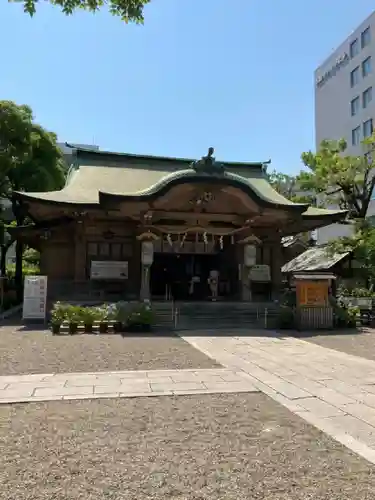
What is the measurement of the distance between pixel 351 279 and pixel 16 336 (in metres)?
19.0

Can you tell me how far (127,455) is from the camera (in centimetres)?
377

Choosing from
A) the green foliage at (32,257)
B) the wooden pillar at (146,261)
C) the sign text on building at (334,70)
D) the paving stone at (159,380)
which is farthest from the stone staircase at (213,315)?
the sign text on building at (334,70)

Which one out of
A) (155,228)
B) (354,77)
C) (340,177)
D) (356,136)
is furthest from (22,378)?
(354,77)

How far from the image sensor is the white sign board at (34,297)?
13.8m

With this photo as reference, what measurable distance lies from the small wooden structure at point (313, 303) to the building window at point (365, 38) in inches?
1410

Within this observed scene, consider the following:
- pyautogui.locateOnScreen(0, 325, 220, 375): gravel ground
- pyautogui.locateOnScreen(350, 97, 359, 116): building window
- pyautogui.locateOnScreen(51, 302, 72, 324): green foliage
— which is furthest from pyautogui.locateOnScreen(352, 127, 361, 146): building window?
pyautogui.locateOnScreen(51, 302, 72, 324): green foliage

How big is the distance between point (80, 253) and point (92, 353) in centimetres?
876

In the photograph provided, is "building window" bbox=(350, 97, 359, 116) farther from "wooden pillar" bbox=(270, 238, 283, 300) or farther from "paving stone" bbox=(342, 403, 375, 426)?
"paving stone" bbox=(342, 403, 375, 426)

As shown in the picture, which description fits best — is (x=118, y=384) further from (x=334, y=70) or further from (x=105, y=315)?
(x=334, y=70)

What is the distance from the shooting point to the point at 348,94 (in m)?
43.6

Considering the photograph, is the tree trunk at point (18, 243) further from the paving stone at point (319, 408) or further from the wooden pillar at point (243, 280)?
the paving stone at point (319, 408)

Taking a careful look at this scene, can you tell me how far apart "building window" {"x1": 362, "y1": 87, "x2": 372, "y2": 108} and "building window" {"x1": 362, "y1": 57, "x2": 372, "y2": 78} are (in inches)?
61.4

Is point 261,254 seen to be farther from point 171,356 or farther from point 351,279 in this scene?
point 171,356

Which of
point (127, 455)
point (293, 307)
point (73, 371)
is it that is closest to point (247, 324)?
point (293, 307)
